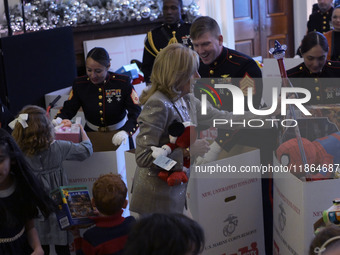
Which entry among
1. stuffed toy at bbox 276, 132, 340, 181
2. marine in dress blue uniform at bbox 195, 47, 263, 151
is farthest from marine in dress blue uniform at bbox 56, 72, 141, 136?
stuffed toy at bbox 276, 132, 340, 181

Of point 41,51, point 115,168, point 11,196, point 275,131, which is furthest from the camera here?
point 41,51

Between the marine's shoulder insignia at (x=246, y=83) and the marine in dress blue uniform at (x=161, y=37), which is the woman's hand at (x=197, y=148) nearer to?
the marine's shoulder insignia at (x=246, y=83)

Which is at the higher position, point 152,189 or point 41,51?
point 41,51

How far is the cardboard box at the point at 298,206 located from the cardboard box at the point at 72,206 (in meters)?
0.89

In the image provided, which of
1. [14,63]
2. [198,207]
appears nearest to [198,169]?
[198,207]

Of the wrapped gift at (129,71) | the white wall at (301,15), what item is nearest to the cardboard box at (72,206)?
the wrapped gift at (129,71)

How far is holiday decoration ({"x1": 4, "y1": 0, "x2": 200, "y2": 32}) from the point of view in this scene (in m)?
5.85

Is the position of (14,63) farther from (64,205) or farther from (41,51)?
(64,205)

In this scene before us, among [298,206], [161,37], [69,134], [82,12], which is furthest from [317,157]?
[82,12]

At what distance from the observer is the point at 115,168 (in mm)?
3217

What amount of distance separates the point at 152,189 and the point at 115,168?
0.82 meters

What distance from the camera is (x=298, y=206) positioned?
247 cm

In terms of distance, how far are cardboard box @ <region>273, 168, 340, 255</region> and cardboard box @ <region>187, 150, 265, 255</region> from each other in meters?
0.19

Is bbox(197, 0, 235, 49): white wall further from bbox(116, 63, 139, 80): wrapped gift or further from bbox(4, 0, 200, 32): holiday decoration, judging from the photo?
bbox(116, 63, 139, 80): wrapped gift
